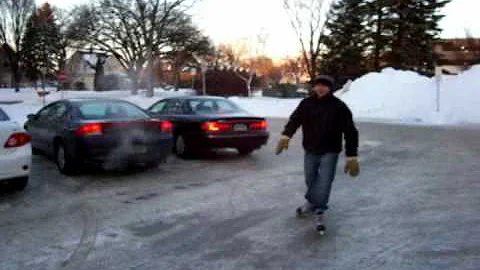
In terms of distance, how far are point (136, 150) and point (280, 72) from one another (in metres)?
88.4

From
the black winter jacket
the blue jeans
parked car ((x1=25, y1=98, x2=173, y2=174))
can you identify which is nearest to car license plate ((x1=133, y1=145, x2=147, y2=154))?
parked car ((x1=25, y1=98, x2=173, y2=174))

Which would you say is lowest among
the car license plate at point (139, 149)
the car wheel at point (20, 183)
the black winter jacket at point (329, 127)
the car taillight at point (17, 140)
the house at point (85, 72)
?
the car wheel at point (20, 183)

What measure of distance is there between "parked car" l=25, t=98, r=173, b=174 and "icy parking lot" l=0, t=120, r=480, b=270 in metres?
0.34

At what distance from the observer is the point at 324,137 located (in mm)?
5852

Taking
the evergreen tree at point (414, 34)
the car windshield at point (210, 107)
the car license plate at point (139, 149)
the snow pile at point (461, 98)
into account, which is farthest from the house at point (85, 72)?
the car license plate at point (139, 149)

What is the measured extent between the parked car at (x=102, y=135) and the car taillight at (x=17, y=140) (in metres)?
1.20

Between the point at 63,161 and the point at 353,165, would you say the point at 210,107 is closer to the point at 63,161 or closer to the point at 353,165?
the point at 63,161

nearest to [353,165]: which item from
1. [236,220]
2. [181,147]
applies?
[236,220]

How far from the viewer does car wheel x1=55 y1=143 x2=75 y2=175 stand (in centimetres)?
930

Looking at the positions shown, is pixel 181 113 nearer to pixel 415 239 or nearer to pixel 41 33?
pixel 415 239

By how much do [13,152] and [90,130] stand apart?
5.22 feet

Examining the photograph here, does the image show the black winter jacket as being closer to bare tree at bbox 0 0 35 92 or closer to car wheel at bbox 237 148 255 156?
car wheel at bbox 237 148 255 156

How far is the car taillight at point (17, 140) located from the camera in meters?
7.62

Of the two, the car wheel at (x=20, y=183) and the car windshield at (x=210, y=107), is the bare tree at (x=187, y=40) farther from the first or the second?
the car wheel at (x=20, y=183)
